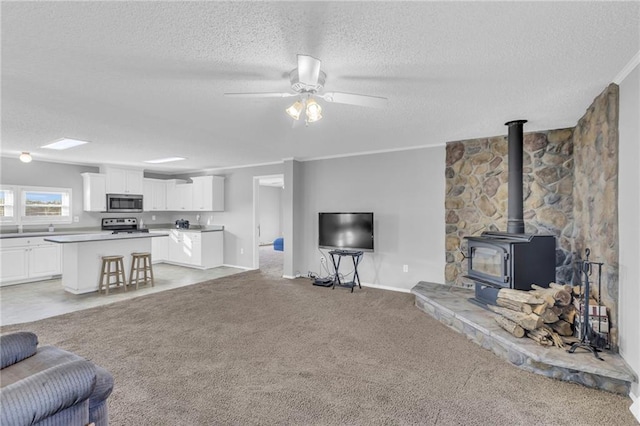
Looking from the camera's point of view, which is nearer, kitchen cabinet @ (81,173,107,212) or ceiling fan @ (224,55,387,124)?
ceiling fan @ (224,55,387,124)

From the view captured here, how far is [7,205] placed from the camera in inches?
219

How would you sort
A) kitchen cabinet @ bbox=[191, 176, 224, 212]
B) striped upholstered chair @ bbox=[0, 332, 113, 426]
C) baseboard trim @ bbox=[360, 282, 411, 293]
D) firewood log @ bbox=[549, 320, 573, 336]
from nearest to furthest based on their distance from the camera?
striped upholstered chair @ bbox=[0, 332, 113, 426] < firewood log @ bbox=[549, 320, 573, 336] < baseboard trim @ bbox=[360, 282, 411, 293] < kitchen cabinet @ bbox=[191, 176, 224, 212]

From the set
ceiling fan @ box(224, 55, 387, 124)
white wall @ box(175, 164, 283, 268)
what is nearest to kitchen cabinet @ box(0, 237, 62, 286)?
white wall @ box(175, 164, 283, 268)

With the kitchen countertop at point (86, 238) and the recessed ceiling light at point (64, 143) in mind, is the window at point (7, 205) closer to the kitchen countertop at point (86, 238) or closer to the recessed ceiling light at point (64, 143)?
the kitchen countertop at point (86, 238)

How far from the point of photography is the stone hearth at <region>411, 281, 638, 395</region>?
2186 millimetres

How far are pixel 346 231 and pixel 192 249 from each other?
3837mm

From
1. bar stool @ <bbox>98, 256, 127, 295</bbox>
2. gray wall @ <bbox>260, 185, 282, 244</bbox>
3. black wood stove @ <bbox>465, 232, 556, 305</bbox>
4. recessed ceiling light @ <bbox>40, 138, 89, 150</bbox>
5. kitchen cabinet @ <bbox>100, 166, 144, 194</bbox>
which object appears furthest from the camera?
gray wall @ <bbox>260, 185, 282, 244</bbox>

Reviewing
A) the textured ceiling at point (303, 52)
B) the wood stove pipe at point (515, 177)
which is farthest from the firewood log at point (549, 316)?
the textured ceiling at point (303, 52)

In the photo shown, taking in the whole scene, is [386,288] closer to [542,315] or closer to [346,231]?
[346,231]

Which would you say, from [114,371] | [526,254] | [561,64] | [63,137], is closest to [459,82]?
[561,64]

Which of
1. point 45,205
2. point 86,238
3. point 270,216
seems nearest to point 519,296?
point 86,238

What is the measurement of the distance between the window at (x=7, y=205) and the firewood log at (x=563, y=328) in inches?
337

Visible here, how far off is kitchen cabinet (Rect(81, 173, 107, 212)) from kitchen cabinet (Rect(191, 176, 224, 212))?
5.94 feet

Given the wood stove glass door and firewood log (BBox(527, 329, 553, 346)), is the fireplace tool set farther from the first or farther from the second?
the wood stove glass door
